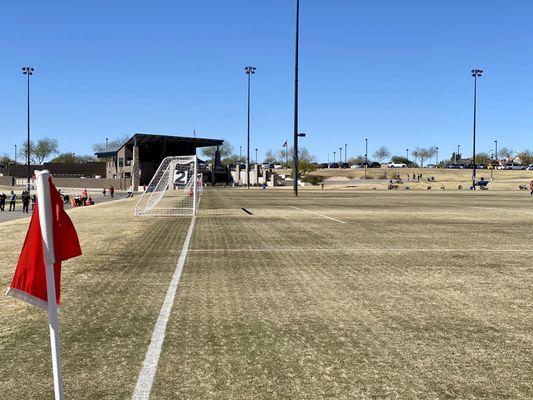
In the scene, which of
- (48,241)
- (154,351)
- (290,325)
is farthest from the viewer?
(290,325)

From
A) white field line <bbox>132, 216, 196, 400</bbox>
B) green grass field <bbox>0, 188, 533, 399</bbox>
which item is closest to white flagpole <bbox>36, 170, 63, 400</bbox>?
white field line <bbox>132, 216, 196, 400</bbox>

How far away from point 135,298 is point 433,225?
13296mm

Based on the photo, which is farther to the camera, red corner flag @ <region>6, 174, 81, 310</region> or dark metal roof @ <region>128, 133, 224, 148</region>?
dark metal roof @ <region>128, 133, 224, 148</region>

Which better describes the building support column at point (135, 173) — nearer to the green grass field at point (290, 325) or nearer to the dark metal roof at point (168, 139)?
the dark metal roof at point (168, 139)

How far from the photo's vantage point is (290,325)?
5.55 metres

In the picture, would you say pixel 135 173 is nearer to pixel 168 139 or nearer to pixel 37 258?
pixel 168 139

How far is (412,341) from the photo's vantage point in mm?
5008

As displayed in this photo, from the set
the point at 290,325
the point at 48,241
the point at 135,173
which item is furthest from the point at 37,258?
the point at 135,173

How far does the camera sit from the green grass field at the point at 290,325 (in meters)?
3.95

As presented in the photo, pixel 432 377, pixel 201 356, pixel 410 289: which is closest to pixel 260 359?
pixel 201 356

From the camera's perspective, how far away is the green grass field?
13.0 ft

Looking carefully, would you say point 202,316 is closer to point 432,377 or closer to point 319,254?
point 432,377

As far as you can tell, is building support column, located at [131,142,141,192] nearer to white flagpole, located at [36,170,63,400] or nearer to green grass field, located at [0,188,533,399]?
green grass field, located at [0,188,533,399]

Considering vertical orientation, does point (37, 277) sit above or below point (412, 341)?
above
